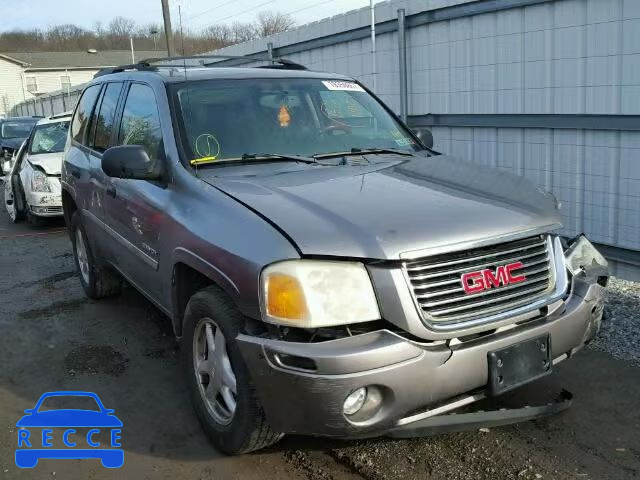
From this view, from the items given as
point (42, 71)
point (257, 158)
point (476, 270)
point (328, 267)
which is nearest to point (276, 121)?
point (257, 158)

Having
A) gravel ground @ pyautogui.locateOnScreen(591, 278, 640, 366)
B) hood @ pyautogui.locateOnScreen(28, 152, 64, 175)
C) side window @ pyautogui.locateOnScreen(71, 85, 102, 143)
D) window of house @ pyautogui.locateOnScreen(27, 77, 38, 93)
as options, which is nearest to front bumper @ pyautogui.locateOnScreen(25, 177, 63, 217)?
hood @ pyautogui.locateOnScreen(28, 152, 64, 175)

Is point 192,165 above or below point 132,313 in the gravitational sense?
above

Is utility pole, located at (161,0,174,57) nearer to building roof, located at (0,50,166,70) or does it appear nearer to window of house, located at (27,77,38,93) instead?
building roof, located at (0,50,166,70)

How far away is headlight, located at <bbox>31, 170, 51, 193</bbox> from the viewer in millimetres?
9516

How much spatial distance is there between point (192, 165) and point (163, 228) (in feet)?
1.27

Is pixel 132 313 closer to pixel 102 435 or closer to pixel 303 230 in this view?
pixel 102 435

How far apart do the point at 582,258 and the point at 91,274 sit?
412cm

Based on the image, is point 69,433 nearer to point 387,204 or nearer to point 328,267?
point 328,267

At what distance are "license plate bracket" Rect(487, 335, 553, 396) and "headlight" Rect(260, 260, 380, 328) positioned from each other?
1.94 feet

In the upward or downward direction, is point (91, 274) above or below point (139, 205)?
below

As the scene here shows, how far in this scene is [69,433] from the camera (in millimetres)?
3572

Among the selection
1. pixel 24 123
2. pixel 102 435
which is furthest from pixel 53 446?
pixel 24 123

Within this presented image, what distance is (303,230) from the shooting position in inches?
108

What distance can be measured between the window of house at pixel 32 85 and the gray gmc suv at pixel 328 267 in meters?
64.9
